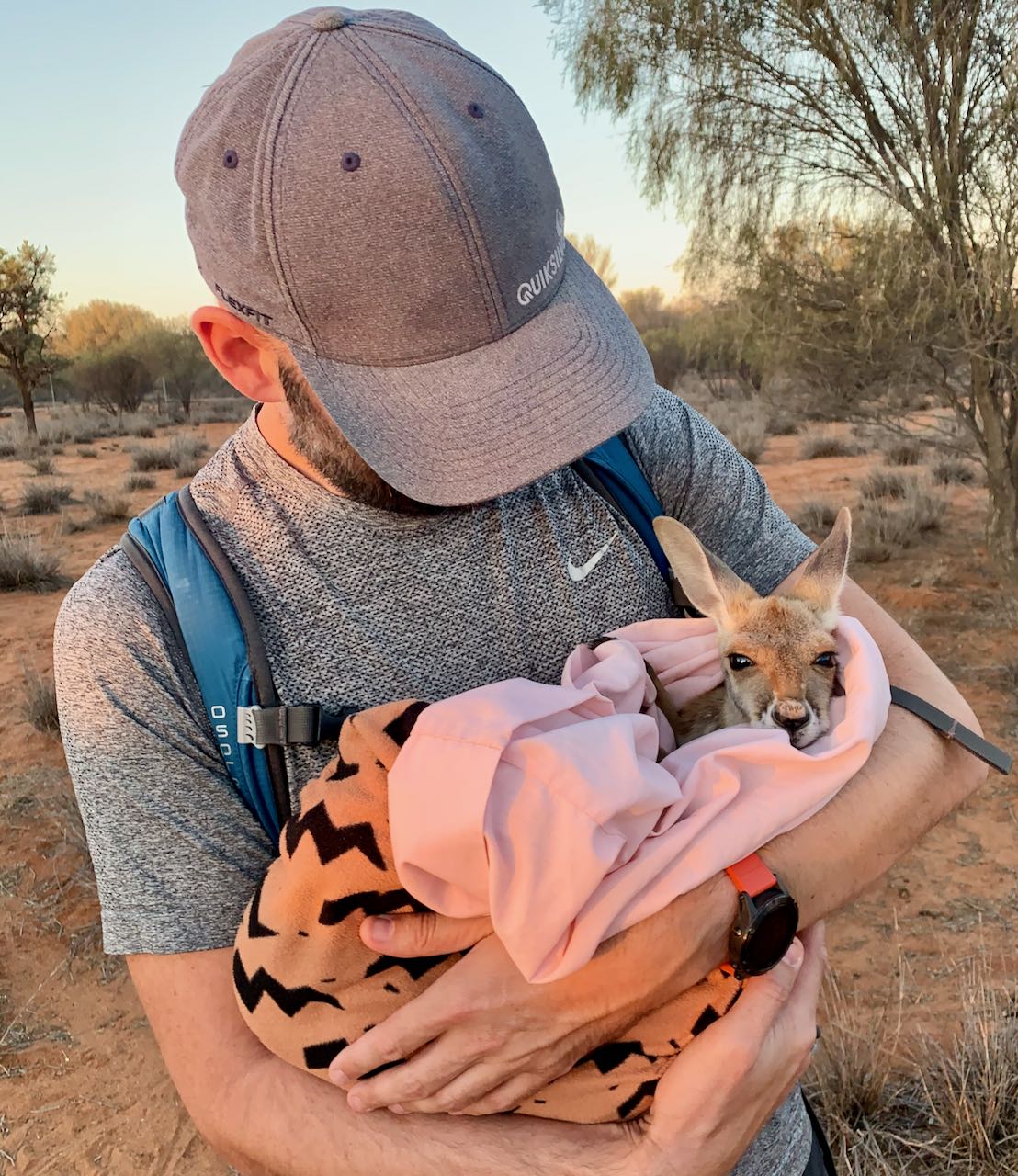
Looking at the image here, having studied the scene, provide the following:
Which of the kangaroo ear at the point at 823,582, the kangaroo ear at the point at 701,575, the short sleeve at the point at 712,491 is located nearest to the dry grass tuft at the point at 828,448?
the kangaroo ear at the point at 823,582

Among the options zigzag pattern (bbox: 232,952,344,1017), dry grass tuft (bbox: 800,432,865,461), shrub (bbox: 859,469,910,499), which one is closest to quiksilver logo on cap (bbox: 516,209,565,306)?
zigzag pattern (bbox: 232,952,344,1017)

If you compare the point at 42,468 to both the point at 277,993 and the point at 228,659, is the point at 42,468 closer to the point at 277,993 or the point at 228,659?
the point at 228,659

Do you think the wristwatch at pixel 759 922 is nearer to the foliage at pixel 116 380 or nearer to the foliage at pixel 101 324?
the foliage at pixel 116 380

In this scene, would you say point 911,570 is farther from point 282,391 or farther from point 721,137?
point 282,391

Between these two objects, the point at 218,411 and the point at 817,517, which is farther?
the point at 218,411

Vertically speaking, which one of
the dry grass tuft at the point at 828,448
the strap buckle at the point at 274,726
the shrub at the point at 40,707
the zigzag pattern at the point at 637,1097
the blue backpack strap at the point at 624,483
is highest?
the blue backpack strap at the point at 624,483

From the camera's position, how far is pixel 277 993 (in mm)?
1220

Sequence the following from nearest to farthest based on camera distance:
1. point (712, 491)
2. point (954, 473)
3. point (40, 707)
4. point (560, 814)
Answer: point (560, 814), point (712, 491), point (40, 707), point (954, 473)

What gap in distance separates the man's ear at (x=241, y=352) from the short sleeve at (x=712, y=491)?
0.76 metres

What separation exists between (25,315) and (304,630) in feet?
110

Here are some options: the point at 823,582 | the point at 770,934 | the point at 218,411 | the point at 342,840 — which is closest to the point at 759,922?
the point at 770,934

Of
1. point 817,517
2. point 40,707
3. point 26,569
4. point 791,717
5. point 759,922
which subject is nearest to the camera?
point 759,922

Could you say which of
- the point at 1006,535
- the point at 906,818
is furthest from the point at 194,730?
the point at 1006,535

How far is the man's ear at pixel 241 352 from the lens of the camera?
4.71 feet
